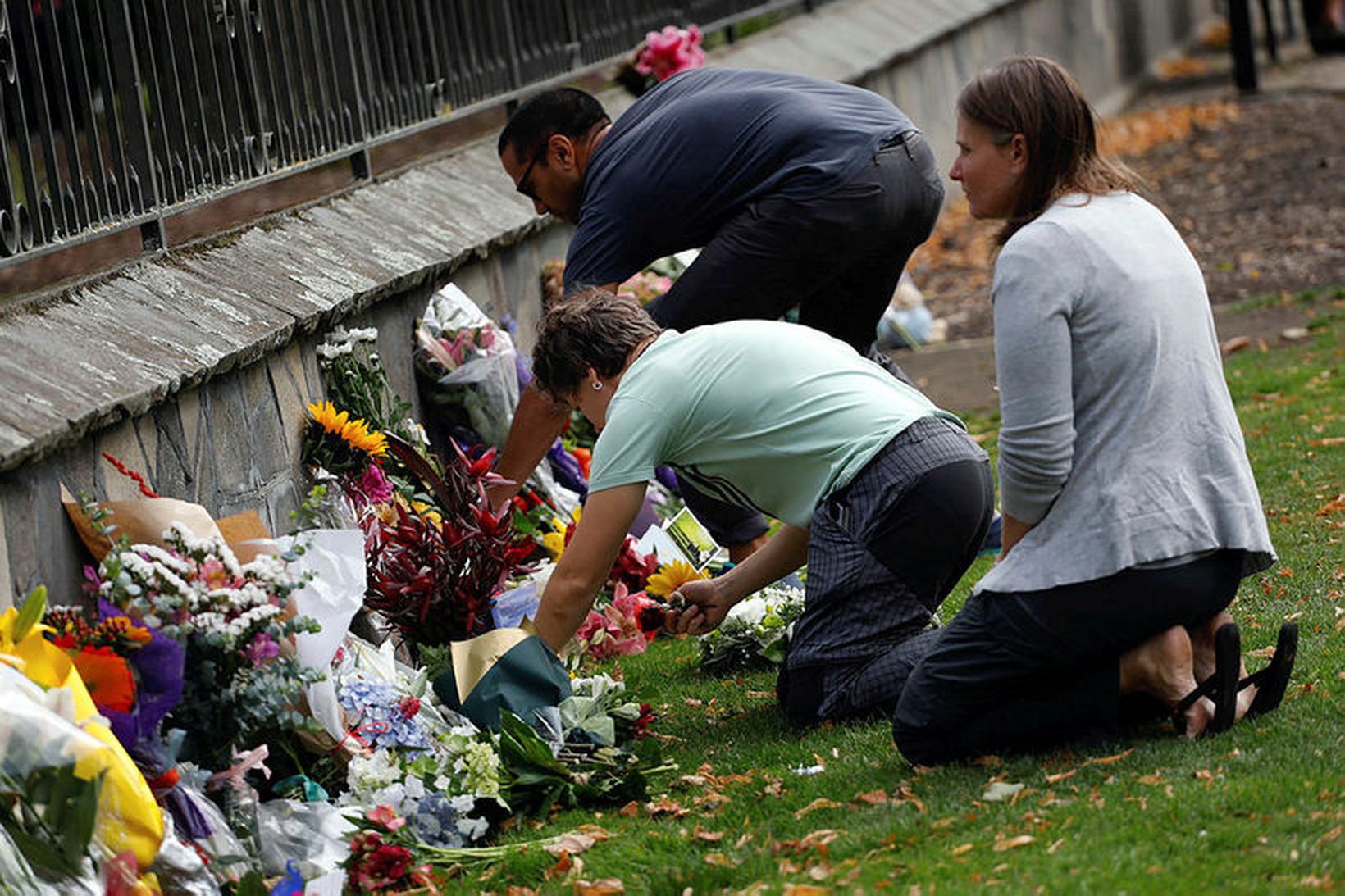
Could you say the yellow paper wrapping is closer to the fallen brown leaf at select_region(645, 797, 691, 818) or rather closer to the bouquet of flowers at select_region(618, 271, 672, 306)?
the fallen brown leaf at select_region(645, 797, 691, 818)

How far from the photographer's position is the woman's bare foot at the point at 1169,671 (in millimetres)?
3727

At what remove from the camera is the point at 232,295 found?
16.0ft

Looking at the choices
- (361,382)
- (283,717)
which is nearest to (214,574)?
(283,717)

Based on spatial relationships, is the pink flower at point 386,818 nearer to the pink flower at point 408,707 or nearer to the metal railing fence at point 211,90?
the pink flower at point 408,707

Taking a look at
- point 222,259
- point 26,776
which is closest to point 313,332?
point 222,259

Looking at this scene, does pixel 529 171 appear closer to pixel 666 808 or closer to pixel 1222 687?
pixel 666 808

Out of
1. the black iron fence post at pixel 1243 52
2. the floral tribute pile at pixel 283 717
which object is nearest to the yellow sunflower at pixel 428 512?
the floral tribute pile at pixel 283 717

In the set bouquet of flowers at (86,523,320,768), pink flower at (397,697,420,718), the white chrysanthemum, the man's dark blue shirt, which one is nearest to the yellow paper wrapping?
bouquet of flowers at (86,523,320,768)

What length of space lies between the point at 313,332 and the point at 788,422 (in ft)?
5.16

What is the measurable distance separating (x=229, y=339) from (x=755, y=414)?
1.33 meters

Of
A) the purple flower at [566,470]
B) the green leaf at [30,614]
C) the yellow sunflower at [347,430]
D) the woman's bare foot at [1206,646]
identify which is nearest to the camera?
the green leaf at [30,614]

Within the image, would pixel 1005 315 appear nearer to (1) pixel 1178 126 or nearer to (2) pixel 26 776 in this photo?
(2) pixel 26 776

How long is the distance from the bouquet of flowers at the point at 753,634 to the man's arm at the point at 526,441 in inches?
26.7

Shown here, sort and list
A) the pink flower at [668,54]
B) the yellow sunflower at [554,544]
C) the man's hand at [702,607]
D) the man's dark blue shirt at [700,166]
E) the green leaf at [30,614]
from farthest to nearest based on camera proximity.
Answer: the pink flower at [668,54]
the yellow sunflower at [554,544]
the man's dark blue shirt at [700,166]
the man's hand at [702,607]
the green leaf at [30,614]
